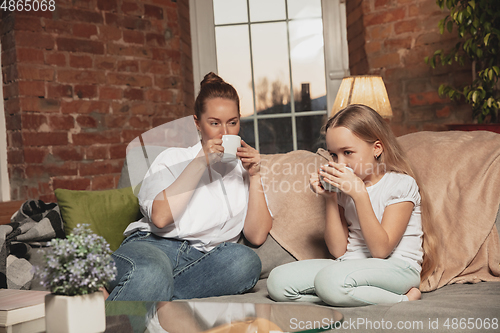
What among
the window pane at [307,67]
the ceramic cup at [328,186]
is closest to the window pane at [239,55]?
the window pane at [307,67]

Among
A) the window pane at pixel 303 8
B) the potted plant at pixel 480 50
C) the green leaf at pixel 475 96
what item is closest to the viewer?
the potted plant at pixel 480 50

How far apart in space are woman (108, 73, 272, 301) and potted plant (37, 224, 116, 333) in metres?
0.50

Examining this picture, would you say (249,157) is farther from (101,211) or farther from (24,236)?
(24,236)

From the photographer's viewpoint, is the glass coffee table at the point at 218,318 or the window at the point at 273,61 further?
the window at the point at 273,61

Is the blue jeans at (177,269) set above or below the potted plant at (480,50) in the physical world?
below

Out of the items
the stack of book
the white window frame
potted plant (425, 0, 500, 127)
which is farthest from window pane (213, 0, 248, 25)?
the stack of book

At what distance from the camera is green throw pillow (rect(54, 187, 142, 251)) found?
1.62m

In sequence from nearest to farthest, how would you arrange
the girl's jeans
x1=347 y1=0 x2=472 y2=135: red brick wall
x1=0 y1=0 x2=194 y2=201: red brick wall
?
the girl's jeans, x1=0 y1=0 x2=194 y2=201: red brick wall, x1=347 y1=0 x2=472 y2=135: red brick wall

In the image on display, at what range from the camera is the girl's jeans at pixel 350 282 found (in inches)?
46.3

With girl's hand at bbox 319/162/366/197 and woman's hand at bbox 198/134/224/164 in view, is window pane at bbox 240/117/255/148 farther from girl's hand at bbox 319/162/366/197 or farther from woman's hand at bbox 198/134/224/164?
girl's hand at bbox 319/162/366/197

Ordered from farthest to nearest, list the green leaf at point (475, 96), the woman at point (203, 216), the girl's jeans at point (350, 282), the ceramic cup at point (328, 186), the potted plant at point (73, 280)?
1. the green leaf at point (475, 96)
2. the woman at point (203, 216)
3. the ceramic cup at point (328, 186)
4. the girl's jeans at point (350, 282)
5. the potted plant at point (73, 280)

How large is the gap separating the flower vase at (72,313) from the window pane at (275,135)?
2.58 metres

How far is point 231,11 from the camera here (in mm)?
3332

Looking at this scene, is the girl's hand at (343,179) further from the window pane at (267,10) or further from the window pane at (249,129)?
the window pane at (267,10)
